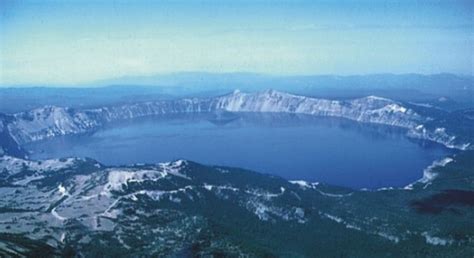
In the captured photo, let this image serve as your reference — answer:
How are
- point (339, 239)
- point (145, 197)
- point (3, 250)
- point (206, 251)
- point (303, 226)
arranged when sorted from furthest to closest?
point (145, 197), point (303, 226), point (339, 239), point (206, 251), point (3, 250)

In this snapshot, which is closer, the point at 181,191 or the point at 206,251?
the point at 206,251

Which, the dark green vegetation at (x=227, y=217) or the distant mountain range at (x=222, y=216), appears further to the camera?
the distant mountain range at (x=222, y=216)

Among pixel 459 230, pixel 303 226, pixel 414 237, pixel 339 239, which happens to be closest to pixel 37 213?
pixel 303 226

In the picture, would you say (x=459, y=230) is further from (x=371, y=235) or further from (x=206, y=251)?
(x=206, y=251)

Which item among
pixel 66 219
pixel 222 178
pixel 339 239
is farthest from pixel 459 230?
pixel 66 219

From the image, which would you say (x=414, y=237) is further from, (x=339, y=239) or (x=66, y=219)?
(x=66, y=219)

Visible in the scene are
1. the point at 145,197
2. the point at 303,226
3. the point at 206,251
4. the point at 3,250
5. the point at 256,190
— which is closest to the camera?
the point at 3,250

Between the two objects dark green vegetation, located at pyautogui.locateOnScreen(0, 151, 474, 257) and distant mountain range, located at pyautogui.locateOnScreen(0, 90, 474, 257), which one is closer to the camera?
dark green vegetation, located at pyautogui.locateOnScreen(0, 151, 474, 257)

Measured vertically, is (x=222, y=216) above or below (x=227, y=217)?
above

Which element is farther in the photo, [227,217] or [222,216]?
[222,216]
